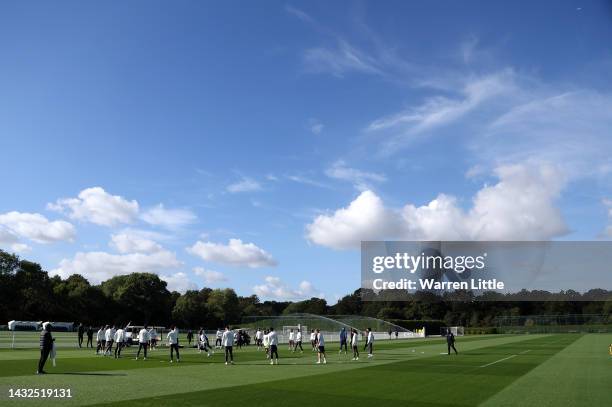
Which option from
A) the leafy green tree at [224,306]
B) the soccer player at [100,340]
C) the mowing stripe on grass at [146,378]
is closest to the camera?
the mowing stripe on grass at [146,378]

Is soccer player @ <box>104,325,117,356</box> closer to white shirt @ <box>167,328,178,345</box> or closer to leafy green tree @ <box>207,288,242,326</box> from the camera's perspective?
white shirt @ <box>167,328,178,345</box>

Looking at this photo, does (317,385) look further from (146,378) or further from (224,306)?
(224,306)

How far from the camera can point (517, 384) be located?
65.1 ft

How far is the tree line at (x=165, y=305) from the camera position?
99062 mm

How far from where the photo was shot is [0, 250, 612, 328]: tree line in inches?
3900

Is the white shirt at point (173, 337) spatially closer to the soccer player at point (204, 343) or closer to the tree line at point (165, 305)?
the soccer player at point (204, 343)

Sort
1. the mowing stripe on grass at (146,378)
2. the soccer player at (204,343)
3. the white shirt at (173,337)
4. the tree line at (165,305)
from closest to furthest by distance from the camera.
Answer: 1. the mowing stripe on grass at (146,378)
2. the white shirt at (173,337)
3. the soccer player at (204,343)
4. the tree line at (165,305)

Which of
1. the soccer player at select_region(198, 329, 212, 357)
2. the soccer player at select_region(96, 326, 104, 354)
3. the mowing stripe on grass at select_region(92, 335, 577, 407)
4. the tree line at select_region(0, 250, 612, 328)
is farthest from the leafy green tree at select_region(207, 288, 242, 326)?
the mowing stripe on grass at select_region(92, 335, 577, 407)

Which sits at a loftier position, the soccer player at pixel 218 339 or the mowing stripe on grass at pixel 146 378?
the mowing stripe on grass at pixel 146 378

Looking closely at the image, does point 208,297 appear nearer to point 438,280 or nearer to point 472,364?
point 438,280

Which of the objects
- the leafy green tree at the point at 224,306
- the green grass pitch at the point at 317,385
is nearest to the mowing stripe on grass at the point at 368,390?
the green grass pitch at the point at 317,385

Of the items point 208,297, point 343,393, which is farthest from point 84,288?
point 343,393

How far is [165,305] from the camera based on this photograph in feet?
409

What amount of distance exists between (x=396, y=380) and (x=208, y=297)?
123029 millimetres
